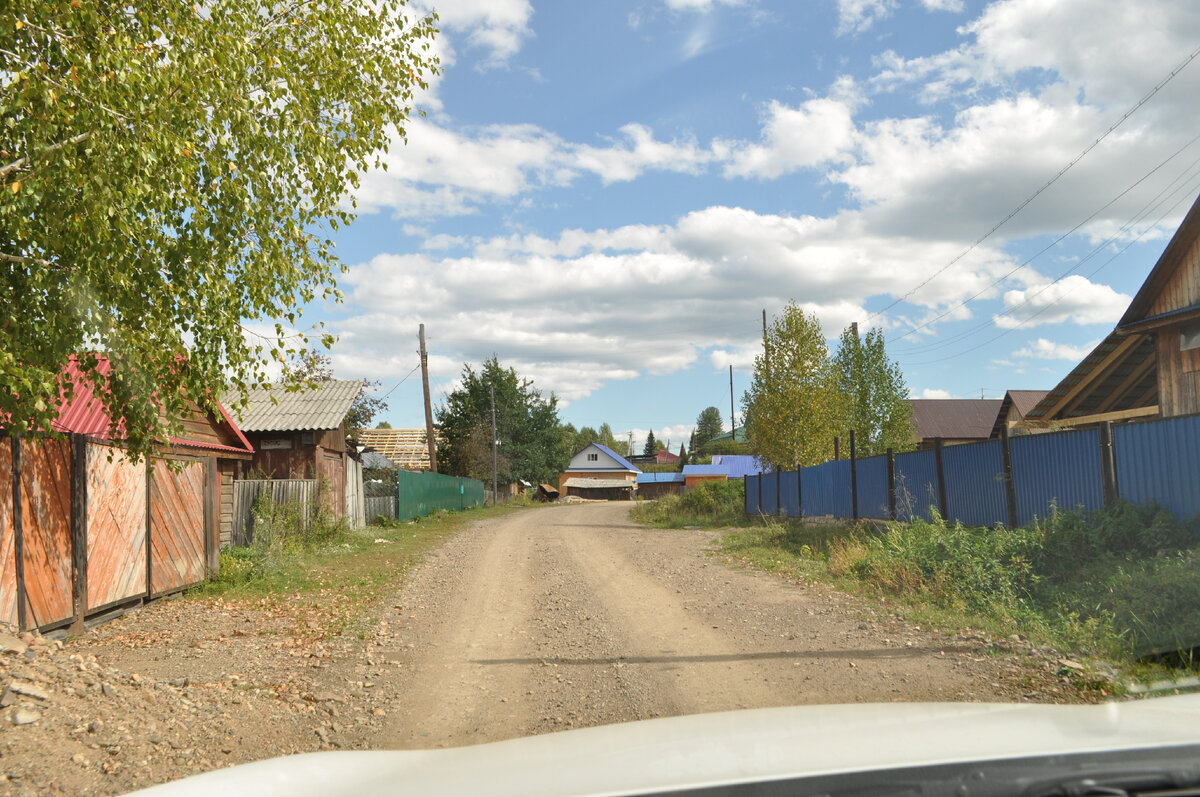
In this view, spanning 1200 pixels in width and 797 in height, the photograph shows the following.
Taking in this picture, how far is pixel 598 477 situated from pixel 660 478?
6647 millimetres

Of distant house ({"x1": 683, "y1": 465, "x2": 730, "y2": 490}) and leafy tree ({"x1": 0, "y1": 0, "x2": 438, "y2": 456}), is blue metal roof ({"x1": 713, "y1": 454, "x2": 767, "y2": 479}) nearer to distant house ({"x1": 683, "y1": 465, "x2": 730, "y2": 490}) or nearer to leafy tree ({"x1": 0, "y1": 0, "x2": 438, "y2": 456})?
distant house ({"x1": 683, "y1": 465, "x2": 730, "y2": 490})

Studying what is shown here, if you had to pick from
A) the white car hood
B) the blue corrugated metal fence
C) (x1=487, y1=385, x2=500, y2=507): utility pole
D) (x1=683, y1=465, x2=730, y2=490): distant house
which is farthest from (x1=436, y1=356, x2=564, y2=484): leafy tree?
the white car hood

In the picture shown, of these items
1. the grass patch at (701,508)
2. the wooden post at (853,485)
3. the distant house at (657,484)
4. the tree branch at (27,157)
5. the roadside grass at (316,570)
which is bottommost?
the distant house at (657,484)

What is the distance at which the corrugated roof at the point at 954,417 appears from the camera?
5534cm

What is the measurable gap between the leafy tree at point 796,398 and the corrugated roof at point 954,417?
27961 mm

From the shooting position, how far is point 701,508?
3244cm

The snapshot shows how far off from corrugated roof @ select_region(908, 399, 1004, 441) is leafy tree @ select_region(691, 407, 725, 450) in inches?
2949

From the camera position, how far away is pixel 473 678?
6.68 metres

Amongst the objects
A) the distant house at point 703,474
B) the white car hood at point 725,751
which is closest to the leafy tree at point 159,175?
the white car hood at point 725,751

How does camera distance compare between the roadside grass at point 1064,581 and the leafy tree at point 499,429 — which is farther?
the leafy tree at point 499,429

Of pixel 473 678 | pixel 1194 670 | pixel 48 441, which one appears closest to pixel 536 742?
pixel 473 678

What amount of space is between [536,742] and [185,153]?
5.54m

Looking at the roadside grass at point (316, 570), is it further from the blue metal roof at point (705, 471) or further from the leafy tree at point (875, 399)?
the blue metal roof at point (705, 471)

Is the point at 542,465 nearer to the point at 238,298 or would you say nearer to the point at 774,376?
the point at 774,376
